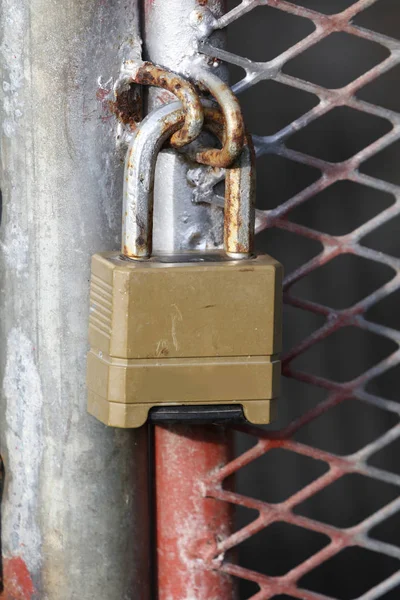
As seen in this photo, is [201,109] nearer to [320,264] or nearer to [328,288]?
[320,264]

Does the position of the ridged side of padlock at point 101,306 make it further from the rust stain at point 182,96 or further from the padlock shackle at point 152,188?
the rust stain at point 182,96

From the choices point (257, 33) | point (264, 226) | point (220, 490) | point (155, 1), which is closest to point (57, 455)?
point (220, 490)

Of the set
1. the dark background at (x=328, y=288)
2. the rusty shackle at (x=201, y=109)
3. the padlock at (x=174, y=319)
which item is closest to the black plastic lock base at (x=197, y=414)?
the padlock at (x=174, y=319)

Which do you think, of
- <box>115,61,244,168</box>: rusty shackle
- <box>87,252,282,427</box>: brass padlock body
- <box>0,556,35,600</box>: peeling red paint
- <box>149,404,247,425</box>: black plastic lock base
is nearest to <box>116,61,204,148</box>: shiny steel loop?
<box>115,61,244,168</box>: rusty shackle

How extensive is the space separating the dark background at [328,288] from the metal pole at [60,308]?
1640 millimetres

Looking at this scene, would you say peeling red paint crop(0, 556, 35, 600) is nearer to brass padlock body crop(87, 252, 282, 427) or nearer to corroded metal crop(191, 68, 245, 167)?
brass padlock body crop(87, 252, 282, 427)

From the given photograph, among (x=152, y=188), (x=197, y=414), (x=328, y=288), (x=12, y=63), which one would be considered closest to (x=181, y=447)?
(x=197, y=414)

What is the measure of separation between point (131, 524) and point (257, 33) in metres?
3.87

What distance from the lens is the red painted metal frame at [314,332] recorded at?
909mm

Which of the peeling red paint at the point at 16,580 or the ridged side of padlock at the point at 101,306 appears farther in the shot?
the peeling red paint at the point at 16,580

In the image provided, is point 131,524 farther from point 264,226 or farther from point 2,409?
point 264,226

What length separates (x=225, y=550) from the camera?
98cm

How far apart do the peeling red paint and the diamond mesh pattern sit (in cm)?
20

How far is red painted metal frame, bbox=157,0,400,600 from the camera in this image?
909 mm
